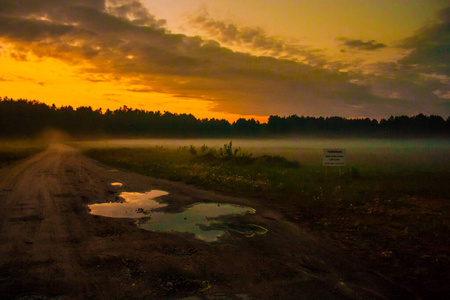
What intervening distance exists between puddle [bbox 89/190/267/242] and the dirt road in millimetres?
438

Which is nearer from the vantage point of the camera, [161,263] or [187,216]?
[161,263]

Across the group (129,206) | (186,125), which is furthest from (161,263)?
(186,125)

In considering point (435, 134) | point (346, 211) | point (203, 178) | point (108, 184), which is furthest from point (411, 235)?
point (435, 134)

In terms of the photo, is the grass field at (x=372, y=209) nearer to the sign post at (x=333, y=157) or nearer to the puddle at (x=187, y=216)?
the sign post at (x=333, y=157)

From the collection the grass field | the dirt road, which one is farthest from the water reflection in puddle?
the grass field

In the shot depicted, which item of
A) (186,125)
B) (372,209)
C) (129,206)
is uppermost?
(186,125)

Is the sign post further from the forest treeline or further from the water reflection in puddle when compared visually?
the forest treeline

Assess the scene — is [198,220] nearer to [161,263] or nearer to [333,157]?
[161,263]

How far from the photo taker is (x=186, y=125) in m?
166

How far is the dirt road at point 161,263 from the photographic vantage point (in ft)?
15.8

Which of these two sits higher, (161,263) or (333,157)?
(333,157)

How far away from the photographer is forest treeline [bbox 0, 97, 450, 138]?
439ft

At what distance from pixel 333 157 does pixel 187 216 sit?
1219 cm

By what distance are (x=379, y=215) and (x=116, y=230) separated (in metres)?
9.00
